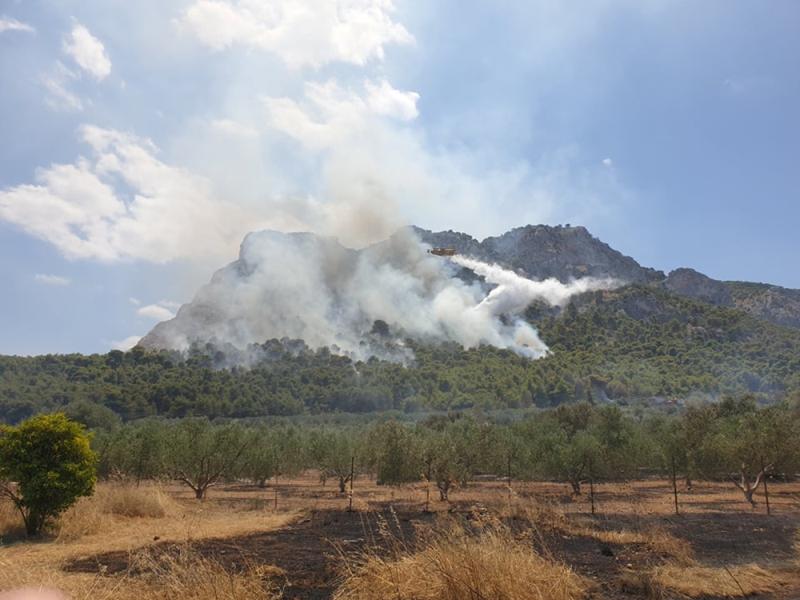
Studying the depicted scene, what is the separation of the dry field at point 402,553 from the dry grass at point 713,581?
0.04 m

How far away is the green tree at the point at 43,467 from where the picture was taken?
672 inches

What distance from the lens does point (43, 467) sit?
56.7 ft

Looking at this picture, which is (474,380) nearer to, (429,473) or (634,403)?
(634,403)

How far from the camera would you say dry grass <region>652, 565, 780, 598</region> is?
34.7ft

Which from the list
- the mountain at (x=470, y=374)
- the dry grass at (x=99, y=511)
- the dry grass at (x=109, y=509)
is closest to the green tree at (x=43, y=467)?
the dry grass at (x=99, y=511)

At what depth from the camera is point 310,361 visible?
178 metres

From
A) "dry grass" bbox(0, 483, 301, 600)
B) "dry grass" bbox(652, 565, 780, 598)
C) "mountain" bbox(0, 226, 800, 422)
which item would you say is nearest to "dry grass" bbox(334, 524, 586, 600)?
"dry grass" bbox(0, 483, 301, 600)

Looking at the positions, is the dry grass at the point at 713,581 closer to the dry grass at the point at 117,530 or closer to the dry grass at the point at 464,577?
the dry grass at the point at 464,577

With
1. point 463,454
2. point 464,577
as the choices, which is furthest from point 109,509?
point 463,454

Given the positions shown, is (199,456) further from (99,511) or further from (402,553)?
(402,553)

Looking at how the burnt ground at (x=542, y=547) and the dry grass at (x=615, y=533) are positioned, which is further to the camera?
the dry grass at (x=615, y=533)

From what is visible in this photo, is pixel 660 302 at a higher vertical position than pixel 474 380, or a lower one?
higher

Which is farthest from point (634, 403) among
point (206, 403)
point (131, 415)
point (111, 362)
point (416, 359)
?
point (111, 362)

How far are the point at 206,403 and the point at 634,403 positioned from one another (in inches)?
3758
